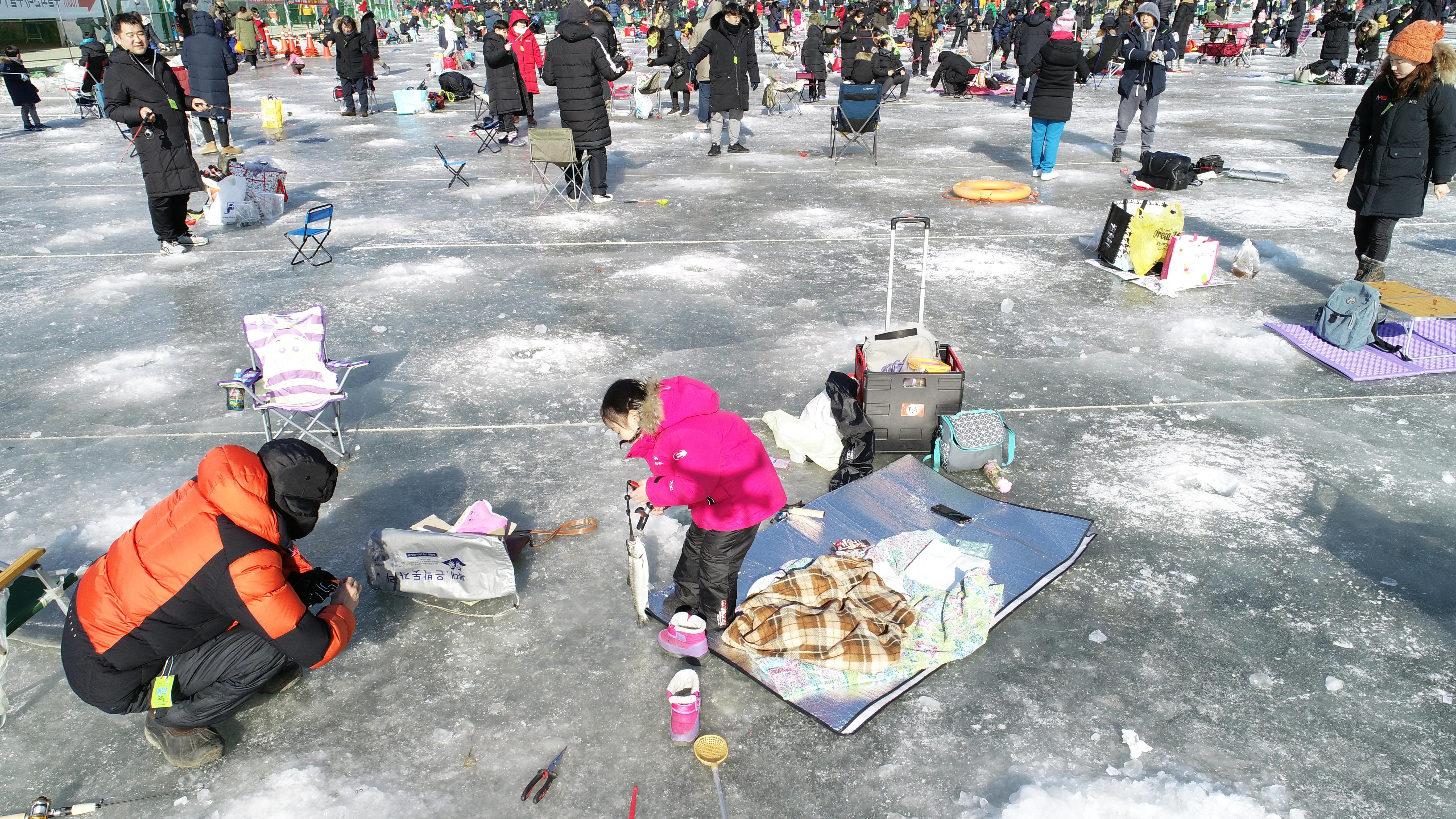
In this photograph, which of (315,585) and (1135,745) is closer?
(1135,745)

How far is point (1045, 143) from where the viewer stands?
39.2 feet

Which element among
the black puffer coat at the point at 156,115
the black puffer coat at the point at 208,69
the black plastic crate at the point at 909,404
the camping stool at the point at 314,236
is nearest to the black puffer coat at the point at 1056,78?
the black plastic crate at the point at 909,404

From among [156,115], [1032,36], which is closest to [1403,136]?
[156,115]

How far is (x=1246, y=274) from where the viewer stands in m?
8.25

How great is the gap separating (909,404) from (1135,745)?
2385 mm

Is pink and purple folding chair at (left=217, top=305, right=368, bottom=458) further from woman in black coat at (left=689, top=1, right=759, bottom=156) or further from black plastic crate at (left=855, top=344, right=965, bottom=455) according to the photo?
woman in black coat at (left=689, top=1, right=759, bottom=156)

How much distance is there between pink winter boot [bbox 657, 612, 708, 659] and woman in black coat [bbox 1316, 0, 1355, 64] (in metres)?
24.4

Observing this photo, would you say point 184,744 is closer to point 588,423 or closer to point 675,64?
point 588,423

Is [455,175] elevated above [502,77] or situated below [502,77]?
below

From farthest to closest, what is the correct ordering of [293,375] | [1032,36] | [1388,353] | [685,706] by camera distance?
[1032,36] → [1388,353] → [293,375] → [685,706]

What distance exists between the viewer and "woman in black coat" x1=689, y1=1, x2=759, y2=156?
12.8m

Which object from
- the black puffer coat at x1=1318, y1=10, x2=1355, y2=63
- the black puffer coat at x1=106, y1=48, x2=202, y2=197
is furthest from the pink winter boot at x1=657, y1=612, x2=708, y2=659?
the black puffer coat at x1=1318, y1=10, x2=1355, y2=63

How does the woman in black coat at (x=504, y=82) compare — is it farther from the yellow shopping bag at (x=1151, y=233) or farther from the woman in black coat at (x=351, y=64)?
the yellow shopping bag at (x=1151, y=233)

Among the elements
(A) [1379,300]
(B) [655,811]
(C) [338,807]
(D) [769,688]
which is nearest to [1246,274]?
(A) [1379,300]
